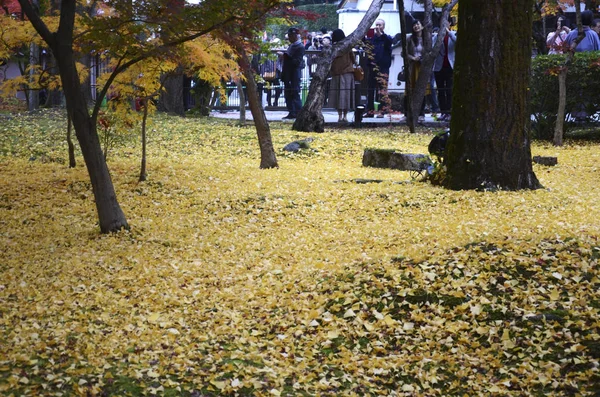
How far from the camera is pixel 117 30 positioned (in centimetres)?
690

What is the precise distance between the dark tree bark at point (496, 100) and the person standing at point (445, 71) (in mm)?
9006

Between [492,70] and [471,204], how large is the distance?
1.50 metres

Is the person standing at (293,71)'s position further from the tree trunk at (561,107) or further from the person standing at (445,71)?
the tree trunk at (561,107)

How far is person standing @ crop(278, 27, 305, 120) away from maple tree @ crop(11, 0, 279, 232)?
1017 cm

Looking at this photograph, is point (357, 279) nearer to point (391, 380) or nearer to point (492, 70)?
point (391, 380)

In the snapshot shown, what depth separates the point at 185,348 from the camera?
4.82 meters

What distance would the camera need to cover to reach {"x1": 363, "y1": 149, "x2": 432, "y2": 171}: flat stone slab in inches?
428

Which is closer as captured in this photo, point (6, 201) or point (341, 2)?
point (6, 201)

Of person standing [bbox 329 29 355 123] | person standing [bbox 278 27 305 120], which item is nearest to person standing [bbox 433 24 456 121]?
person standing [bbox 329 29 355 123]

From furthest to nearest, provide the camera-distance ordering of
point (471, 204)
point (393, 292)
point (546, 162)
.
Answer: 1. point (546, 162)
2. point (471, 204)
3. point (393, 292)

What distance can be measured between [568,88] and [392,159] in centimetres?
468

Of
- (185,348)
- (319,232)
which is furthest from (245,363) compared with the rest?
(319,232)

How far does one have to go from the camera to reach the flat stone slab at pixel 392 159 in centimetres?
1087

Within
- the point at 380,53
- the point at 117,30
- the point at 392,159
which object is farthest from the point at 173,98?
the point at 117,30
